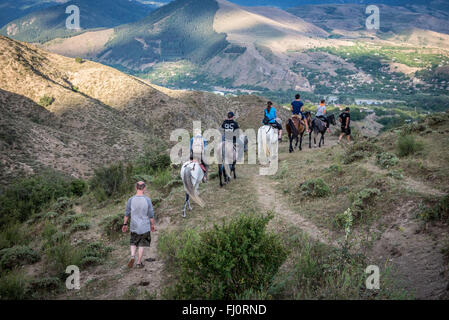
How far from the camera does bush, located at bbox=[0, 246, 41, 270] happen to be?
7844 mm

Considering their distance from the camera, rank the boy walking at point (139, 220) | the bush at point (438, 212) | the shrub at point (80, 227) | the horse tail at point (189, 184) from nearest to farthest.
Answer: the bush at point (438, 212) < the boy walking at point (139, 220) < the horse tail at point (189, 184) < the shrub at point (80, 227)

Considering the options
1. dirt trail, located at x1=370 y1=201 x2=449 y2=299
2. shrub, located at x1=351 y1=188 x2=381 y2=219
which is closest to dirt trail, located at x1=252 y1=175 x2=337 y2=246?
shrub, located at x1=351 y1=188 x2=381 y2=219

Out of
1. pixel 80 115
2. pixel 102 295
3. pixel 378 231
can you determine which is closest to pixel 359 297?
pixel 378 231

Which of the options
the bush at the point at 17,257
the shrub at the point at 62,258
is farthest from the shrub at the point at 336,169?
the bush at the point at 17,257

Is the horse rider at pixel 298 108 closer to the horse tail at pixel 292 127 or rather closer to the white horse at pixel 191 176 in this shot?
the horse tail at pixel 292 127

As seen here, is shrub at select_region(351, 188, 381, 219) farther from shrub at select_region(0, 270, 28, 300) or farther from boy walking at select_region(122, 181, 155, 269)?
shrub at select_region(0, 270, 28, 300)

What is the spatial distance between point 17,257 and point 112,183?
314 inches

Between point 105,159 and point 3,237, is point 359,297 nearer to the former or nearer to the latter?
point 3,237

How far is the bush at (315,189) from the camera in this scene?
29.8 ft

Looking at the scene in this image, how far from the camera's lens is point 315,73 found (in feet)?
633

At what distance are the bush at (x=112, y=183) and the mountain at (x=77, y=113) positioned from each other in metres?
8.50

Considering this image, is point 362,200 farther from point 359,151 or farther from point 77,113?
point 77,113

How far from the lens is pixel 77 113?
36.1m
